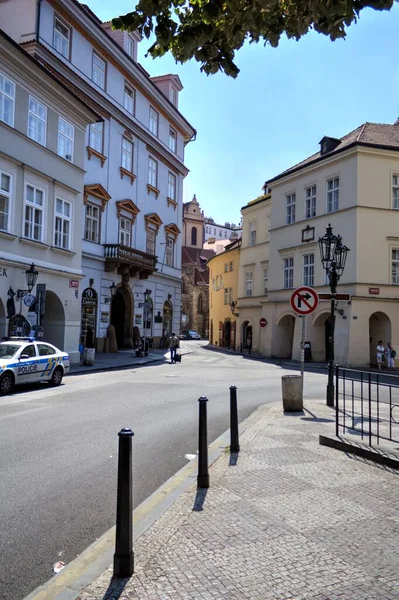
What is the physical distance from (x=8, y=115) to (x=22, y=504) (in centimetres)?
1815

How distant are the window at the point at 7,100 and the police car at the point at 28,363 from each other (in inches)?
354

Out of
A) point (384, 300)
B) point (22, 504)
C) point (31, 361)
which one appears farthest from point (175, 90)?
point (22, 504)

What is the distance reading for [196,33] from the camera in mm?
4496

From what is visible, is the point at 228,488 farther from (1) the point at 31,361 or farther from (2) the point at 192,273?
(2) the point at 192,273

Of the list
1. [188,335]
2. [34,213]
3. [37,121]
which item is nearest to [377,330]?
[34,213]

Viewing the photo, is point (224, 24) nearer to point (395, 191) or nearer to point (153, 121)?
point (395, 191)

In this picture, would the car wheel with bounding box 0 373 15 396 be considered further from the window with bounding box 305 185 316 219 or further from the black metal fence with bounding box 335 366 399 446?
the window with bounding box 305 185 316 219

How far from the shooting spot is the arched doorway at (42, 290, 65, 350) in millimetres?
23219

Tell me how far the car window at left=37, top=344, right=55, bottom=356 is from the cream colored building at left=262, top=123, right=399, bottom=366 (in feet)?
51.9

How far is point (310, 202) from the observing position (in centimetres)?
3441

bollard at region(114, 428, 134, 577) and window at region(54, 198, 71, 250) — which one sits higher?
window at region(54, 198, 71, 250)

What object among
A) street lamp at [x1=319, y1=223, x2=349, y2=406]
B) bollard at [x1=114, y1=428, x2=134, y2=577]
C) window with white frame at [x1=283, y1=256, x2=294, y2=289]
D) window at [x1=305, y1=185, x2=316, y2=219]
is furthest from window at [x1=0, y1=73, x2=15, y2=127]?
window with white frame at [x1=283, y1=256, x2=294, y2=289]

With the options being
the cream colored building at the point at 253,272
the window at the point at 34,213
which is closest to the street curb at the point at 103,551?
the window at the point at 34,213

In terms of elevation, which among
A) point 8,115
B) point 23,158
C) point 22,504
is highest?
point 8,115
